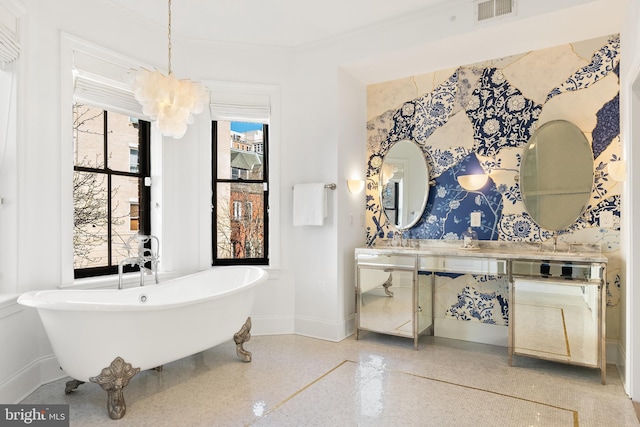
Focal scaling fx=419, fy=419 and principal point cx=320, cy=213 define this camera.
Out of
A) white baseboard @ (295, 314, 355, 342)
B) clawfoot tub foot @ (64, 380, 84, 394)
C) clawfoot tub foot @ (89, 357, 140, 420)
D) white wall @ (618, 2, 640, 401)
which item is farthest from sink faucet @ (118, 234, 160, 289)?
white wall @ (618, 2, 640, 401)

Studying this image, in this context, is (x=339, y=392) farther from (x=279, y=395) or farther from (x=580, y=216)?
(x=580, y=216)

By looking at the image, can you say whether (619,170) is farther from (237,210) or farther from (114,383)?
(114,383)

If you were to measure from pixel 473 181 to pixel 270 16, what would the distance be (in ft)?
7.19

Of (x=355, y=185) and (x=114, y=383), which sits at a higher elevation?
(x=355, y=185)

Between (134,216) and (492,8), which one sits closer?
(492,8)

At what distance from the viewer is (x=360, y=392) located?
271 cm

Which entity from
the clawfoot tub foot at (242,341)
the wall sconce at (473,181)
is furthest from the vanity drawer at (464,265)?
the clawfoot tub foot at (242,341)

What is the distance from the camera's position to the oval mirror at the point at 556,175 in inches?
129

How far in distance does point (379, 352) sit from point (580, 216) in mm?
1925

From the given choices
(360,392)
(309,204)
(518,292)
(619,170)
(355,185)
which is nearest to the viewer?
(360,392)

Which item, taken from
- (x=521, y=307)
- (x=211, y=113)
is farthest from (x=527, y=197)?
(x=211, y=113)

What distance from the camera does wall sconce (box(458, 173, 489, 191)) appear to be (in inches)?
142

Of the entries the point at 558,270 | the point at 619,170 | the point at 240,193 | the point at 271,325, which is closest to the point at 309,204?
the point at 240,193

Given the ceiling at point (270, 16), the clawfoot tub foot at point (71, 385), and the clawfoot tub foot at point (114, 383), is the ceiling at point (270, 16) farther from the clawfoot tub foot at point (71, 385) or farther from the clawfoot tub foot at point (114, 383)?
the clawfoot tub foot at point (71, 385)
